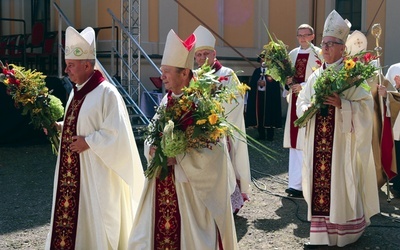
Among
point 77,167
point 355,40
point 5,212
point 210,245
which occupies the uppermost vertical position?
point 355,40

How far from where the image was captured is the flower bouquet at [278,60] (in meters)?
7.28

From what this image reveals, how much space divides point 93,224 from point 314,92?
2395 mm

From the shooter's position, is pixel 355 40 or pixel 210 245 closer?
pixel 210 245

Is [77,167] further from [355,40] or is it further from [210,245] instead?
[355,40]

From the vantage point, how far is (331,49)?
5.69 meters

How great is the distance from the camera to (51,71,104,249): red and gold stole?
188 inches

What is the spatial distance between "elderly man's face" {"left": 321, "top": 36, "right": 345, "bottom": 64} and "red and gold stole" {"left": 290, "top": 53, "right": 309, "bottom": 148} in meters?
1.96

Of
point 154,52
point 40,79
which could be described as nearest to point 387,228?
point 40,79

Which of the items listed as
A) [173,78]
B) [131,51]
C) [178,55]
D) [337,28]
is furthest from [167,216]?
[131,51]

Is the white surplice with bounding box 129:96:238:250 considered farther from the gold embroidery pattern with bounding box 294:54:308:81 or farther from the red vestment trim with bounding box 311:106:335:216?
the gold embroidery pattern with bounding box 294:54:308:81

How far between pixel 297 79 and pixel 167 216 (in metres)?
4.01

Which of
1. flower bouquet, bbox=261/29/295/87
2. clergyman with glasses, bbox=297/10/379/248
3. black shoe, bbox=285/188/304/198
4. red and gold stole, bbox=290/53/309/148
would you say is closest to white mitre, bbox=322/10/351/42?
Answer: clergyman with glasses, bbox=297/10/379/248

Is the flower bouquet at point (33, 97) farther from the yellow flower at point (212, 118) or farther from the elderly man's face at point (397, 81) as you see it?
the elderly man's face at point (397, 81)

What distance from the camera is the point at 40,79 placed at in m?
4.98
